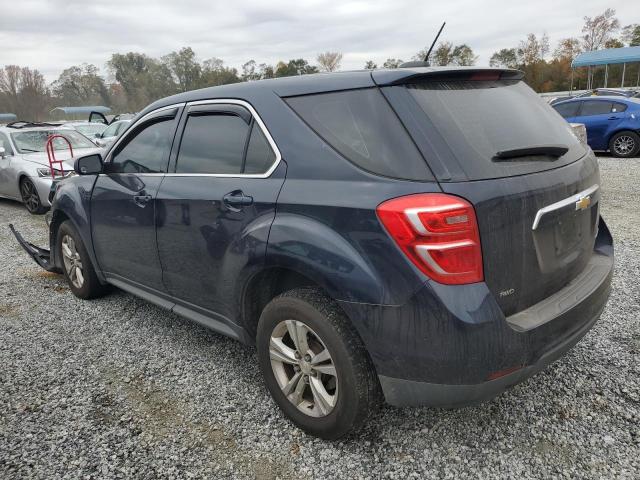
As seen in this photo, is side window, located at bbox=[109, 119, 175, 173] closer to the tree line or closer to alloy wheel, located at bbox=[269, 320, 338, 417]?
alloy wheel, located at bbox=[269, 320, 338, 417]

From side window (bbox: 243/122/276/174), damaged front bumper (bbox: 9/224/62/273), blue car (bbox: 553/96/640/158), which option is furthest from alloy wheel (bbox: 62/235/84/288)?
blue car (bbox: 553/96/640/158)

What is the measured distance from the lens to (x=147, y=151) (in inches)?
132

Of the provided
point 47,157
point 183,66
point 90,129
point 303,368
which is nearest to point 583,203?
point 303,368

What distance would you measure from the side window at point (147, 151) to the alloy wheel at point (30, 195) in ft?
19.8

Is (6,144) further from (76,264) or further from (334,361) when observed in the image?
(334,361)

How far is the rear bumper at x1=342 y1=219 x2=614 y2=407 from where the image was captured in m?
1.87

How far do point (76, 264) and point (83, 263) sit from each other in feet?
0.86

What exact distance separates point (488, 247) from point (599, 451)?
1.17 m

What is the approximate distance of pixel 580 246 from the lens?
2.38 metres

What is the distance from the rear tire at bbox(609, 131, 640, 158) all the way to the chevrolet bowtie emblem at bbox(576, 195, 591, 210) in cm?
1148

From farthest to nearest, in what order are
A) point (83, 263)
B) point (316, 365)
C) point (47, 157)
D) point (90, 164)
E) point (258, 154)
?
point (47, 157), point (83, 263), point (90, 164), point (258, 154), point (316, 365)

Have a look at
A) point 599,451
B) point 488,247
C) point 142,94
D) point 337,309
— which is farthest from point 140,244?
point 142,94

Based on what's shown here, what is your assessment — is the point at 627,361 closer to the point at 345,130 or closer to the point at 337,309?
the point at 337,309

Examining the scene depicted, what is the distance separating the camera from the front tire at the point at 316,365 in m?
2.14
